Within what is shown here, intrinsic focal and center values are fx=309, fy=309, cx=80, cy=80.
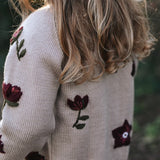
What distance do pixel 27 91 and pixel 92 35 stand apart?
0.34 metres

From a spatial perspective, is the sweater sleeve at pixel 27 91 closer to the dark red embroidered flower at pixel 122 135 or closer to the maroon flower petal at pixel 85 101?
the maroon flower petal at pixel 85 101

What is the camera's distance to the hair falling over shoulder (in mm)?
1199

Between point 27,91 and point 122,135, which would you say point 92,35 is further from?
point 122,135

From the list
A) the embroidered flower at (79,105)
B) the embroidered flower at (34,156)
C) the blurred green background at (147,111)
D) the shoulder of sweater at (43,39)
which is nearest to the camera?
the shoulder of sweater at (43,39)

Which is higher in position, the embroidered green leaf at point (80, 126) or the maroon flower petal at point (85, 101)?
the maroon flower petal at point (85, 101)

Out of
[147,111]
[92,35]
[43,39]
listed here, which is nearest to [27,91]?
[43,39]

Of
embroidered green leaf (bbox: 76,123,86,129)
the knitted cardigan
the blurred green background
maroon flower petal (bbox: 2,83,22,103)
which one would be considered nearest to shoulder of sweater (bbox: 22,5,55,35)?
the knitted cardigan

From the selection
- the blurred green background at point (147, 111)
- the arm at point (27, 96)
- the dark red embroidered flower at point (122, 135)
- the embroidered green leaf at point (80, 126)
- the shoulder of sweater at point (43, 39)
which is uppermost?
the shoulder of sweater at point (43, 39)

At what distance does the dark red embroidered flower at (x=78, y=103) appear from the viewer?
1275mm

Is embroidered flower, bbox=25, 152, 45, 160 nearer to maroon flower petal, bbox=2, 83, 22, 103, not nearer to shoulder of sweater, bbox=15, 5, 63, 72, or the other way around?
maroon flower petal, bbox=2, 83, 22, 103

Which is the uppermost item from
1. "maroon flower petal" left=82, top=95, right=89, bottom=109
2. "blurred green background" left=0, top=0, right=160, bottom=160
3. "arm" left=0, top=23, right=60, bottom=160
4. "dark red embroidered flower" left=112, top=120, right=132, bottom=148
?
"arm" left=0, top=23, right=60, bottom=160

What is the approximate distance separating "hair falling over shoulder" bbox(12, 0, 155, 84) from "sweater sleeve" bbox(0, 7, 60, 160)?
72 millimetres

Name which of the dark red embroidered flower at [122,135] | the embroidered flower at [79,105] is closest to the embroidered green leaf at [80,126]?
the embroidered flower at [79,105]

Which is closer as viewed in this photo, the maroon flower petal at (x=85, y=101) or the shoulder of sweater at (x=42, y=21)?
the shoulder of sweater at (x=42, y=21)
